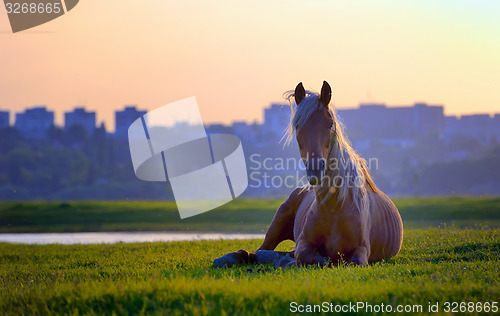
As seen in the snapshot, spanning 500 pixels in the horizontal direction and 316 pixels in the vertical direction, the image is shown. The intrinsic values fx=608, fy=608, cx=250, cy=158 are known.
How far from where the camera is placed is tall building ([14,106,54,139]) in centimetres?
11106

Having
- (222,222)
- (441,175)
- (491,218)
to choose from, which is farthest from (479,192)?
(222,222)

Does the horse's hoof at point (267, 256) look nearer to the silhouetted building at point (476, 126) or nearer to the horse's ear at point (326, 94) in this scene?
the horse's ear at point (326, 94)

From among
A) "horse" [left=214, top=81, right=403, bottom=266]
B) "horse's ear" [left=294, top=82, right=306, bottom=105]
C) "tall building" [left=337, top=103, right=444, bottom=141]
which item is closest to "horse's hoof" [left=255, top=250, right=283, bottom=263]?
"horse" [left=214, top=81, right=403, bottom=266]

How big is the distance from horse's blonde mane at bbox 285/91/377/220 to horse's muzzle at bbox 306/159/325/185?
1.75 ft

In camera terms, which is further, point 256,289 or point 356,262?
point 356,262

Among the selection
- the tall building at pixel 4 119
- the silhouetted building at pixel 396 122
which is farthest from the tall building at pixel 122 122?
the silhouetted building at pixel 396 122

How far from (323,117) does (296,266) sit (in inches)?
80.7

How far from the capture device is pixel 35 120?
120062mm

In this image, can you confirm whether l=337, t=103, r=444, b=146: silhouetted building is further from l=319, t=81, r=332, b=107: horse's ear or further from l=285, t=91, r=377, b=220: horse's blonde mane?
l=319, t=81, r=332, b=107: horse's ear

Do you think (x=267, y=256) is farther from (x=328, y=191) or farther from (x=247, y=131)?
(x=247, y=131)

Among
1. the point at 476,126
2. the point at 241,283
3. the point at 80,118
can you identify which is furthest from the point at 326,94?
the point at 476,126

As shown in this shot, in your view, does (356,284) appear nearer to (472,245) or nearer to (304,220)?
(304,220)

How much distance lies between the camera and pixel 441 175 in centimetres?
9825

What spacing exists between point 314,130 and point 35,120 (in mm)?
120867
